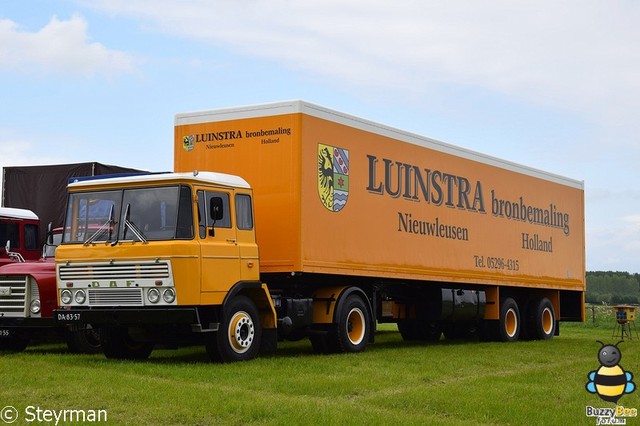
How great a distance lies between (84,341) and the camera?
690 inches

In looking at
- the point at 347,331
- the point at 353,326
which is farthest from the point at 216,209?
the point at 353,326

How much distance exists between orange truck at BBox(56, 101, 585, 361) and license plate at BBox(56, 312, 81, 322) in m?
0.03

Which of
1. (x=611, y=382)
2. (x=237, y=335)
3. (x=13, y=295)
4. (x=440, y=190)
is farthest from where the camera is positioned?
(x=440, y=190)

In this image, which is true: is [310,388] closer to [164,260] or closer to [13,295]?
[164,260]

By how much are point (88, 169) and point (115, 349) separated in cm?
555

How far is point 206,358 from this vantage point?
1652 cm

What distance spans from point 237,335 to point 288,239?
6.53ft

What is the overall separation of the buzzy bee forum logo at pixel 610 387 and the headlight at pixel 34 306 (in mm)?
9159

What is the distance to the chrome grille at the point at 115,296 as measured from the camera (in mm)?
14875

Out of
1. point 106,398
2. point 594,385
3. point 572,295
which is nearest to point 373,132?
point 594,385

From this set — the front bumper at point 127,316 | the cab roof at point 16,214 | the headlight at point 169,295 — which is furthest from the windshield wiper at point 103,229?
the cab roof at point 16,214

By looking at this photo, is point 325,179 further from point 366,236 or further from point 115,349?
point 115,349

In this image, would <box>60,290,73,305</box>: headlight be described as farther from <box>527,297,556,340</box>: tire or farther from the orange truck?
<box>527,297,556,340</box>: tire

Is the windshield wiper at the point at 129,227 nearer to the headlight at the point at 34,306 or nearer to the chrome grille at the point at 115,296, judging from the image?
the chrome grille at the point at 115,296
